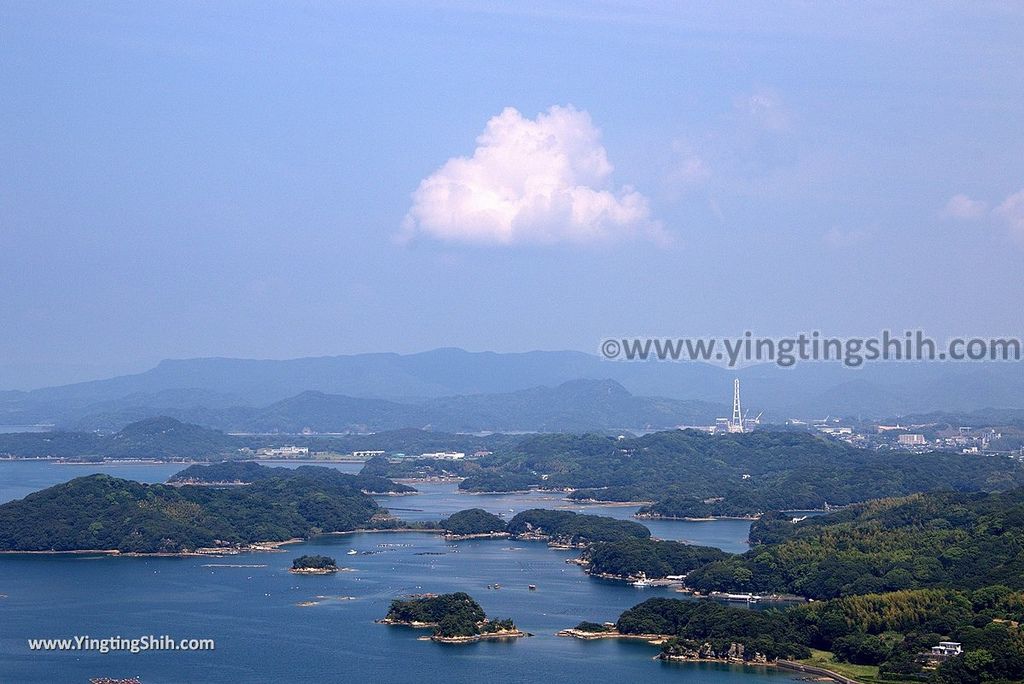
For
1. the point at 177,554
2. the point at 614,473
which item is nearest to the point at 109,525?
the point at 177,554

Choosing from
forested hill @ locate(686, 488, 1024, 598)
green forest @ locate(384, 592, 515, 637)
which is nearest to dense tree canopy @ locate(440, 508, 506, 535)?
forested hill @ locate(686, 488, 1024, 598)

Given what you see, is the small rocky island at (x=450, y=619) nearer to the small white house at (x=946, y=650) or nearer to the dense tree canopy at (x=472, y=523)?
the small white house at (x=946, y=650)

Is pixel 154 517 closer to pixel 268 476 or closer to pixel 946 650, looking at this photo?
pixel 268 476

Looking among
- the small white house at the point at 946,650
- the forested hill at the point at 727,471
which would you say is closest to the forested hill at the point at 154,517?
the forested hill at the point at 727,471

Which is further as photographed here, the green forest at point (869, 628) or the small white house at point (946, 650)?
the small white house at point (946, 650)

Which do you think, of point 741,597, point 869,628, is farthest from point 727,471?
point 869,628

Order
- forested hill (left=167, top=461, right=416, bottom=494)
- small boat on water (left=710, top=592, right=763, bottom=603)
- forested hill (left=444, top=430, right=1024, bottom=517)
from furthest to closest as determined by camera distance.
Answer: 1. forested hill (left=167, top=461, right=416, bottom=494)
2. forested hill (left=444, top=430, right=1024, bottom=517)
3. small boat on water (left=710, top=592, right=763, bottom=603)

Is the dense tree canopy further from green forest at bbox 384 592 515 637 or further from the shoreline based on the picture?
green forest at bbox 384 592 515 637
